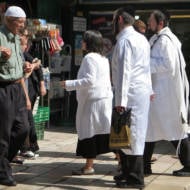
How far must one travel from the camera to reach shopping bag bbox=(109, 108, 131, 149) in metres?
5.26

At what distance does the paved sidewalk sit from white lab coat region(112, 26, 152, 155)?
64cm

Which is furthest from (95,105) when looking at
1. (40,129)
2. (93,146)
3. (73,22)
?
(73,22)

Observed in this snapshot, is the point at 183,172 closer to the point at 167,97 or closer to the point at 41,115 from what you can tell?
the point at 167,97

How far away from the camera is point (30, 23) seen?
28.9 ft

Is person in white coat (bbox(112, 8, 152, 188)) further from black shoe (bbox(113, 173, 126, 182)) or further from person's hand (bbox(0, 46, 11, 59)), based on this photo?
person's hand (bbox(0, 46, 11, 59))

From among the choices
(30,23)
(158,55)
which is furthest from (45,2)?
(158,55)

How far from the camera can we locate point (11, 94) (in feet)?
18.2

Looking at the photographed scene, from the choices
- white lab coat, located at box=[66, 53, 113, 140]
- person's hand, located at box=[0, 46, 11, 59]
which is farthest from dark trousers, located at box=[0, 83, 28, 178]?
white lab coat, located at box=[66, 53, 113, 140]

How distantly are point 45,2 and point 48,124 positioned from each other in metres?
2.28

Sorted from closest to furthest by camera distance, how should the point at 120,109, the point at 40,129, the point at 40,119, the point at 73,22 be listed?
1. the point at 120,109
2. the point at 40,119
3. the point at 40,129
4. the point at 73,22

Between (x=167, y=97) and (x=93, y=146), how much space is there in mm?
1014

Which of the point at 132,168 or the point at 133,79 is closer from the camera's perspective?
the point at 133,79

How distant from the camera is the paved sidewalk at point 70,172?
5742 mm

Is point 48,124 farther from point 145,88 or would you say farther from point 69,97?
point 145,88
